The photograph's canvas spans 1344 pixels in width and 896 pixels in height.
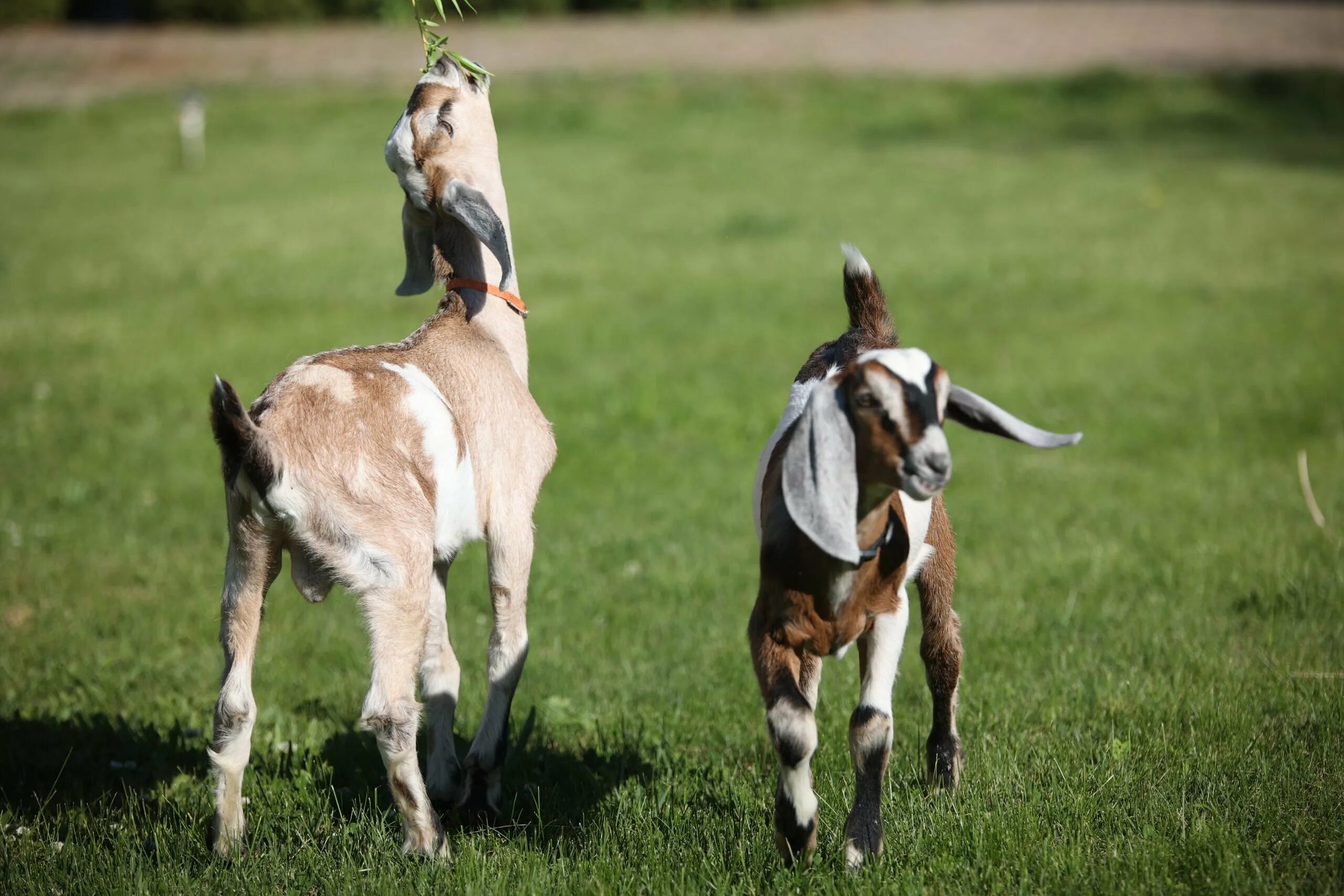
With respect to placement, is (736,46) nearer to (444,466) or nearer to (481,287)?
(481,287)

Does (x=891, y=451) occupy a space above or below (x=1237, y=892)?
above

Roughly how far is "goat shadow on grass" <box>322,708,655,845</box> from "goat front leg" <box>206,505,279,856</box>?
1.84 ft

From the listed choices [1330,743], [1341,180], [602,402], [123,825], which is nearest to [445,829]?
[123,825]

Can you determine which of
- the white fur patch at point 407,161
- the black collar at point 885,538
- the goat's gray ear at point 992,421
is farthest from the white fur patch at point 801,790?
the white fur patch at point 407,161

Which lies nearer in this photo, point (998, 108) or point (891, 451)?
point (891, 451)

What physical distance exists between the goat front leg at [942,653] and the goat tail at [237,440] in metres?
2.26

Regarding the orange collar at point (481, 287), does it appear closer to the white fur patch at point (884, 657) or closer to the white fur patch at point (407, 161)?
the white fur patch at point (407, 161)

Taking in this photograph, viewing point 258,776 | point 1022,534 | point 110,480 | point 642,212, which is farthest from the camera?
point 642,212

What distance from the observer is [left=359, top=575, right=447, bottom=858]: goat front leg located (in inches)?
157

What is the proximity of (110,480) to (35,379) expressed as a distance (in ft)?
10.1

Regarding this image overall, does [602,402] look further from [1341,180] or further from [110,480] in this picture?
[1341,180]

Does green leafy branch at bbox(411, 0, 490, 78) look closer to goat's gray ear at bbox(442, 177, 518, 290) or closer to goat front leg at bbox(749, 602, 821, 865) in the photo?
goat's gray ear at bbox(442, 177, 518, 290)

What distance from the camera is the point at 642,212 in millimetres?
18406

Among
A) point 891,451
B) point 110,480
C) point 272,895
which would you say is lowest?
point 110,480
